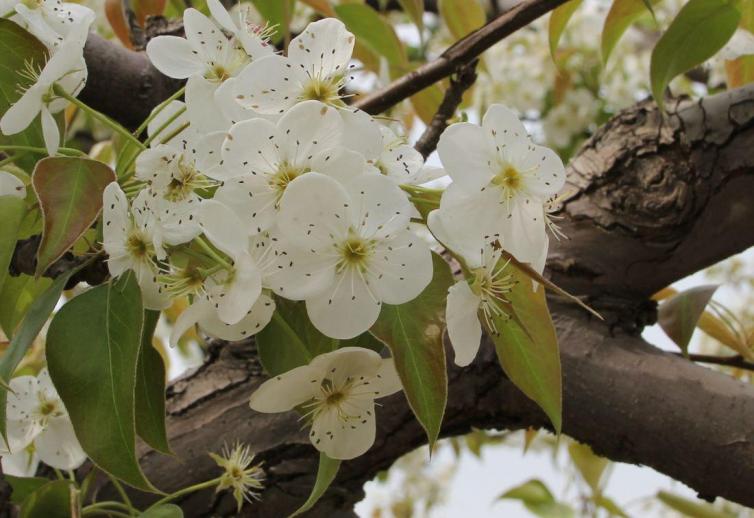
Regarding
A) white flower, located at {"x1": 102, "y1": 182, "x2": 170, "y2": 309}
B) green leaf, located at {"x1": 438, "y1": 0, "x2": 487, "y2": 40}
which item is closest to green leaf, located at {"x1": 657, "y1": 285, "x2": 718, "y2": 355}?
green leaf, located at {"x1": 438, "y1": 0, "x2": 487, "y2": 40}

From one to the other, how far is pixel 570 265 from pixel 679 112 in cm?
23

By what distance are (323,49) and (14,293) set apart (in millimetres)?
371

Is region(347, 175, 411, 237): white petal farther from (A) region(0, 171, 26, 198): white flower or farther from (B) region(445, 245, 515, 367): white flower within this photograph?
(A) region(0, 171, 26, 198): white flower

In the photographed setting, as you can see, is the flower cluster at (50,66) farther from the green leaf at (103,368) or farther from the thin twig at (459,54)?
the thin twig at (459,54)

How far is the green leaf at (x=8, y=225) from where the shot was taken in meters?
0.62

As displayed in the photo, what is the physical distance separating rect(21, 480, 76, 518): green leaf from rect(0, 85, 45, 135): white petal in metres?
0.32

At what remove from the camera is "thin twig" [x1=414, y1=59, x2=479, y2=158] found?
3.31 ft

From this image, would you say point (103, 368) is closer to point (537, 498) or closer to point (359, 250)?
point (359, 250)

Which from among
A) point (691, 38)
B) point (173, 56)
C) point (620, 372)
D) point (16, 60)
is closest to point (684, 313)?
point (620, 372)

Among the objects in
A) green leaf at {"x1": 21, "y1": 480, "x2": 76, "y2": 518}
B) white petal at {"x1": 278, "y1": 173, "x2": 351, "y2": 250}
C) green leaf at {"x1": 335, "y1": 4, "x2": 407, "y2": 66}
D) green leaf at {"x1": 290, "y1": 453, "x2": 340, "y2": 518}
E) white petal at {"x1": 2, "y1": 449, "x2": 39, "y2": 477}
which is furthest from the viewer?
green leaf at {"x1": 335, "y1": 4, "x2": 407, "y2": 66}

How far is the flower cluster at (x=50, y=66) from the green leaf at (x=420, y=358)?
27 cm

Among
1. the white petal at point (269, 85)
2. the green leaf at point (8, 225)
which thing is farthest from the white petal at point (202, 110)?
the green leaf at point (8, 225)

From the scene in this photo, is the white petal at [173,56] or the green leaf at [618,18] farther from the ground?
the green leaf at [618,18]

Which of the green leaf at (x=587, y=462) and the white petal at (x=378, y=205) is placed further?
the green leaf at (x=587, y=462)
